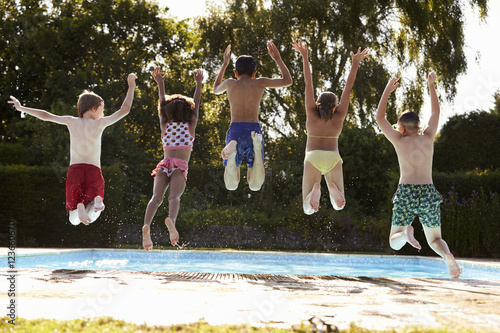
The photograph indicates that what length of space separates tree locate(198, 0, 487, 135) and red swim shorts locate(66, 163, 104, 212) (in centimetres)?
1483

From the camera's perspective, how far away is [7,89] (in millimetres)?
25078

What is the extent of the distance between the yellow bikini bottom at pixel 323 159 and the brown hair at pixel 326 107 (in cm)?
42

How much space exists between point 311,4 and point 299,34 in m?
1.37

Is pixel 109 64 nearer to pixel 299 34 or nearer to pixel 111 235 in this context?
pixel 299 34

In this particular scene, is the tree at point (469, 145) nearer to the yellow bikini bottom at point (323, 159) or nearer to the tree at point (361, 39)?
the tree at point (361, 39)

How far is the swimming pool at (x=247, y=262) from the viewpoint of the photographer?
1295cm

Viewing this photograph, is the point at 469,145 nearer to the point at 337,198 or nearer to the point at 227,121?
the point at 227,121

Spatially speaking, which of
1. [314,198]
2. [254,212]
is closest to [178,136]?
[314,198]

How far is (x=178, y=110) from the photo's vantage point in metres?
7.39

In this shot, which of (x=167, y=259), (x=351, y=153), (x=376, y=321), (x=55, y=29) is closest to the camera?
(x=376, y=321)

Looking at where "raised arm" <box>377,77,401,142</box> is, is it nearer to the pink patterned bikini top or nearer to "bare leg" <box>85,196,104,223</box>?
the pink patterned bikini top

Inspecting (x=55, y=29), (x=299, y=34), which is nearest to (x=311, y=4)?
(x=299, y=34)

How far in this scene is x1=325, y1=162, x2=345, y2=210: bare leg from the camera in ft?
23.0

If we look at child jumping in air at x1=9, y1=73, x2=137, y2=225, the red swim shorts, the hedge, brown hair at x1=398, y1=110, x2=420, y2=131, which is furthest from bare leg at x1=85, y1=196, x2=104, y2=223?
the hedge
